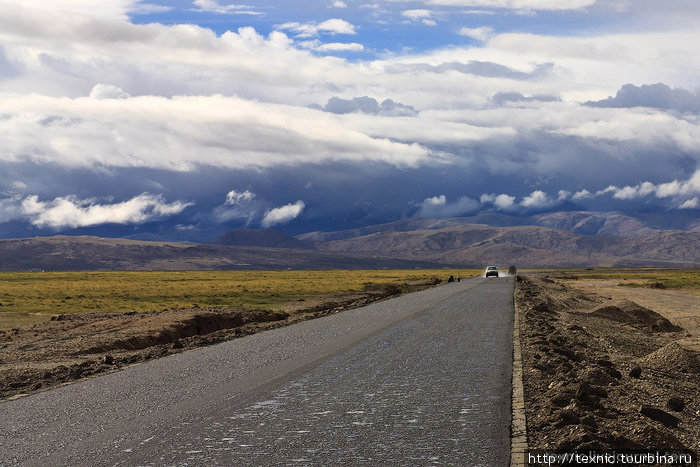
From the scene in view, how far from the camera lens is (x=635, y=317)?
38.5 m

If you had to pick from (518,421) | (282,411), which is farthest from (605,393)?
(282,411)

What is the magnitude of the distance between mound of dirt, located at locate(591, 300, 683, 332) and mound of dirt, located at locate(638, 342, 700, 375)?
52.9 feet

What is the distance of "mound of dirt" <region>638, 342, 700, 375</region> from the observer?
1925 cm

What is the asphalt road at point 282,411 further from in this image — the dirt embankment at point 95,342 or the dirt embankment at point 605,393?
the dirt embankment at point 95,342

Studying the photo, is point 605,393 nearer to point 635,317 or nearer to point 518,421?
point 518,421

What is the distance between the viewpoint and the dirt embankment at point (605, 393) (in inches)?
384

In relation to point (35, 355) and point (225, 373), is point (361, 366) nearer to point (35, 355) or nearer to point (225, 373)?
point (225, 373)

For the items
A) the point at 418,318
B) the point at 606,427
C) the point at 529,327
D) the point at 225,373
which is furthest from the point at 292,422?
the point at 418,318

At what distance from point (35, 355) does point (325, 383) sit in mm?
10943

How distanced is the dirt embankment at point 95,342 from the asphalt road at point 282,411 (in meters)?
1.20

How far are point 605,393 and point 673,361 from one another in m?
7.62

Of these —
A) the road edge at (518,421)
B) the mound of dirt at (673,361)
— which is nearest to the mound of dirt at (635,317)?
the mound of dirt at (673,361)

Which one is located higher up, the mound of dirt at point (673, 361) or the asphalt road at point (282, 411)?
the asphalt road at point (282, 411)

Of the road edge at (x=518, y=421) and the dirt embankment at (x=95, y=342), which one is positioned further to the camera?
the dirt embankment at (x=95, y=342)
